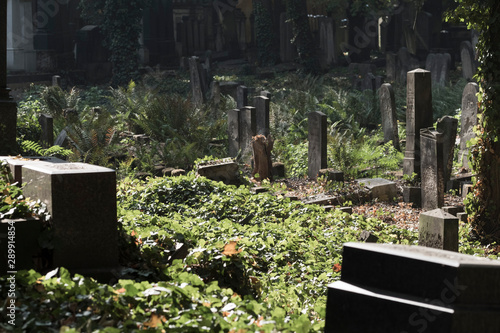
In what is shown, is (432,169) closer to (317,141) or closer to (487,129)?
(487,129)

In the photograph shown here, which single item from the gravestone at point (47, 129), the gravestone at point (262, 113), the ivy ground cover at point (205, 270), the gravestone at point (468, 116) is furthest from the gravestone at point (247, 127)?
the gravestone at point (468, 116)

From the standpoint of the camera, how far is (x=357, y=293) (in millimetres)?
4586

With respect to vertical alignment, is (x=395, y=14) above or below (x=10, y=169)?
above

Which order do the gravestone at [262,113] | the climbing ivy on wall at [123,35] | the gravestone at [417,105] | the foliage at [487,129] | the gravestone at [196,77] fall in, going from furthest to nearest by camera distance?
1. the climbing ivy on wall at [123,35]
2. the gravestone at [196,77]
3. the gravestone at [262,113]
4. the gravestone at [417,105]
5. the foliage at [487,129]

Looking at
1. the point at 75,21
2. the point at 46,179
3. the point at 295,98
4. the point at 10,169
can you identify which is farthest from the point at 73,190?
the point at 75,21

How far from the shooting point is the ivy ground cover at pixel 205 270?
428cm

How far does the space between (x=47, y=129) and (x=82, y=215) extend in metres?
8.06

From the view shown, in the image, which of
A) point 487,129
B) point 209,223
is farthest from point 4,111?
point 487,129

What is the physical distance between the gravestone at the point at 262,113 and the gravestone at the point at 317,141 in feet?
6.80

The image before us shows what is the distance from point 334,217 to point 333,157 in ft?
12.4

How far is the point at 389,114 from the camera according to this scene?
49.5ft

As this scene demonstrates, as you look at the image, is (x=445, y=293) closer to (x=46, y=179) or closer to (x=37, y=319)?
(x=37, y=319)

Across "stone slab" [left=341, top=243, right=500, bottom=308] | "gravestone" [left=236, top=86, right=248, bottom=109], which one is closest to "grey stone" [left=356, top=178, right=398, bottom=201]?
"stone slab" [left=341, top=243, right=500, bottom=308]

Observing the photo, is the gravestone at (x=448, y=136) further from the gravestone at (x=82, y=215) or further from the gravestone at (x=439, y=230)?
the gravestone at (x=82, y=215)
